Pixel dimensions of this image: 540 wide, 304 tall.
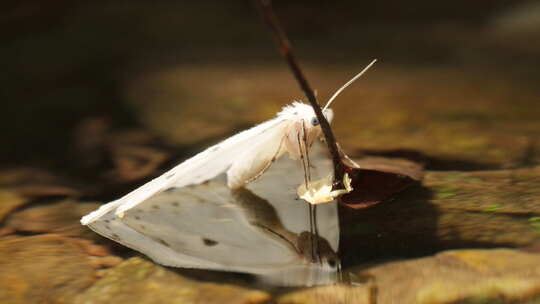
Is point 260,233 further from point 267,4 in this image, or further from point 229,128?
point 229,128

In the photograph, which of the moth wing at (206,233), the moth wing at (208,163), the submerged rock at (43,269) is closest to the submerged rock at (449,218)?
the moth wing at (206,233)

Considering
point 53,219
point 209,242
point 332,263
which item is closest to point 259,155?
point 209,242

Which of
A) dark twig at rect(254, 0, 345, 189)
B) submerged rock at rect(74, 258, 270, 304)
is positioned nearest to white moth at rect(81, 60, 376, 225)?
dark twig at rect(254, 0, 345, 189)

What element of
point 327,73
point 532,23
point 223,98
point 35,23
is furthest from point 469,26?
point 35,23

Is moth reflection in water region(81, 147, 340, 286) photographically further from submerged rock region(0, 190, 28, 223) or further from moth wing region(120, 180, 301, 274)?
submerged rock region(0, 190, 28, 223)

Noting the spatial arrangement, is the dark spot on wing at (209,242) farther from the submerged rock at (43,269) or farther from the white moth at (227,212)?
the submerged rock at (43,269)
